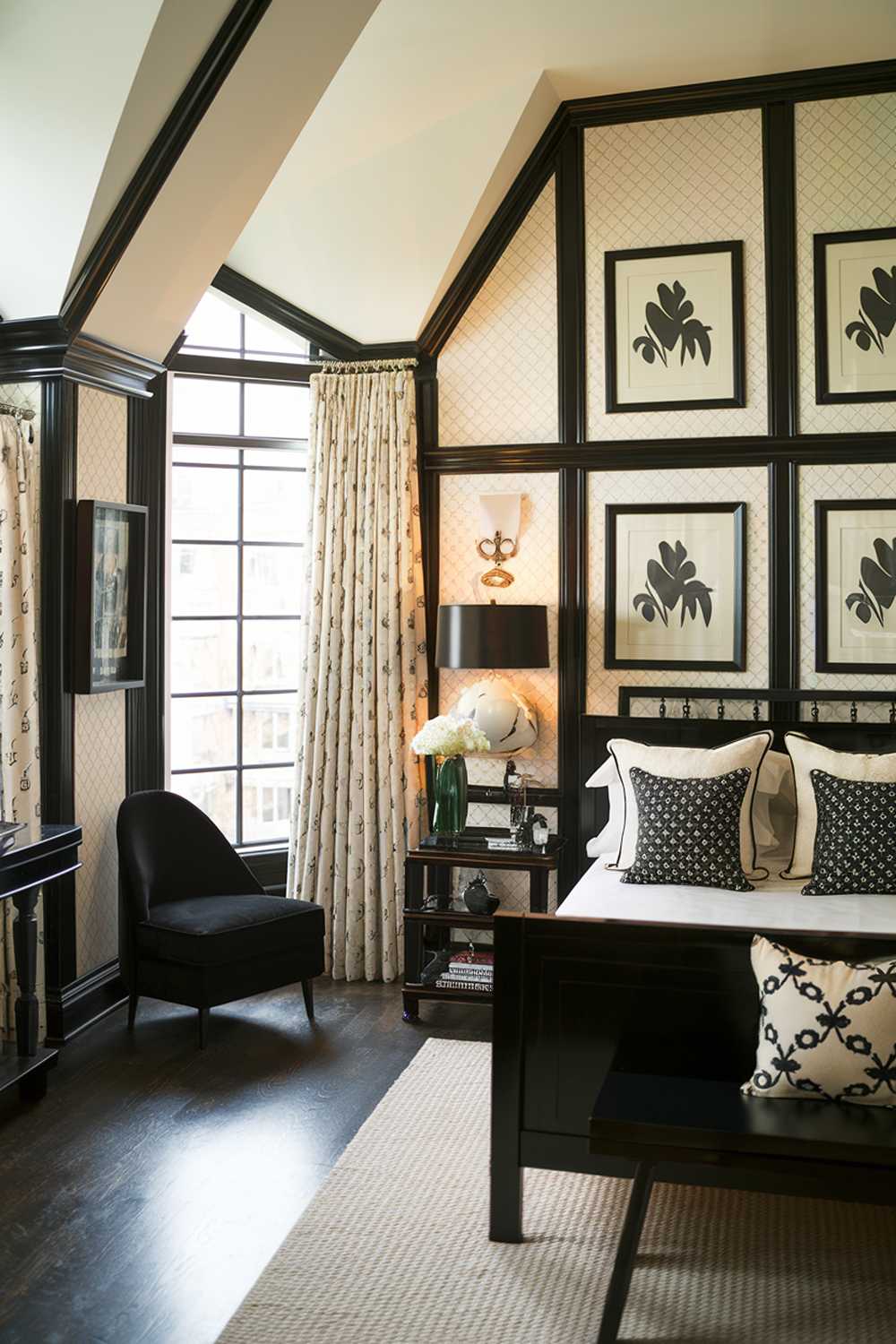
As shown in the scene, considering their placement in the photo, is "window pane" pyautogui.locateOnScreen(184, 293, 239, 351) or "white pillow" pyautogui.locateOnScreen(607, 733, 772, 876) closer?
"white pillow" pyautogui.locateOnScreen(607, 733, 772, 876)

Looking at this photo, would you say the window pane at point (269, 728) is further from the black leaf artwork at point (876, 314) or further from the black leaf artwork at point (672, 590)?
the black leaf artwork at point (876, 314)

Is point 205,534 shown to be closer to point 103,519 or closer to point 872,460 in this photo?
point 103,519

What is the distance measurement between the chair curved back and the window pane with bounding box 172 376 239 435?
5.41 feet

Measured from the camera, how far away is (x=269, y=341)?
17.8 feet

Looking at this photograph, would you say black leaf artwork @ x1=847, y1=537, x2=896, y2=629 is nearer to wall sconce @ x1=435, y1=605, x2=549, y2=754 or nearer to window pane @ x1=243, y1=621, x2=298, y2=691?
wall sconce @ x1=435, y1=605, x2=549, y2=754

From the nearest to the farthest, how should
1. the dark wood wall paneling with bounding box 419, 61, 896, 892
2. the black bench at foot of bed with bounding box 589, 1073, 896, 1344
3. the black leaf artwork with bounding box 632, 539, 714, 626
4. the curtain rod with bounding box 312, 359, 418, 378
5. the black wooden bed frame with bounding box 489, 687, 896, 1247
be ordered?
1. the black bench at foot of bed with bounding box 589, 1073, 896, 1344
2. the black wooden bed frame with bounding box 489, 687, 896, 1247
3. the dark wood wall paneling with bounding box 419, 61, 896, 892
4. the black leaf artwork with bounding box 632, 539, 714, 626
5. the curtain rod with bounding box 312, 359, 418, 378

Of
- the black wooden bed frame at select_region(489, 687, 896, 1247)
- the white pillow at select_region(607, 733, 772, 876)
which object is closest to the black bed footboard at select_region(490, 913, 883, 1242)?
the black wooden bed frame at select_region(489, 687, 896, 1247)

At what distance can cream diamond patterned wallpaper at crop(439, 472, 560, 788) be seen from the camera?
516 cm

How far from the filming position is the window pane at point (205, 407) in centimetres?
527

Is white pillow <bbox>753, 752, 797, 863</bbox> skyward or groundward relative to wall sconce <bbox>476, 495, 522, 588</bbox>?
groundward

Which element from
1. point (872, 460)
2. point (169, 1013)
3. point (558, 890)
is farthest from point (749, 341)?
point (169, 1013)

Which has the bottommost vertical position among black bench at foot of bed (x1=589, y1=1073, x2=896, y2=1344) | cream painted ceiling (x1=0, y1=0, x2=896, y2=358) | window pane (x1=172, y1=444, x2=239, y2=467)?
black bench at foot of bed (x1=589, y1=1073, x2=896, y2=1344)

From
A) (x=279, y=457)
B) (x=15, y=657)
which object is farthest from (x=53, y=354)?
(x=279, y=457)

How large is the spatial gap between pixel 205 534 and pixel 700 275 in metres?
2.43
